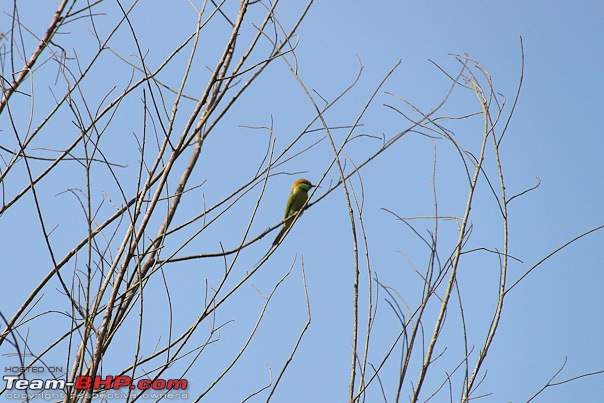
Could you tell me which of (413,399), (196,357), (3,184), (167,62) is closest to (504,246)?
(413,399)

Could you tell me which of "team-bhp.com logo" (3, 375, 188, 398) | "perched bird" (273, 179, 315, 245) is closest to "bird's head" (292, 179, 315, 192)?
"perched bird" (273, 179, 315, 245)

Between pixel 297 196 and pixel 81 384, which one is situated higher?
pixel 297 196

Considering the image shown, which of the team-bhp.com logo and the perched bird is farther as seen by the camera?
the perched bird

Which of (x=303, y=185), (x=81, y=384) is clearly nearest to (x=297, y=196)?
(x=303, y=185)

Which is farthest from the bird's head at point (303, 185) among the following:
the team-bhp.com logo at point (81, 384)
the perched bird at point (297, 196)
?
the team-bhp.com logo at point (81, 384)

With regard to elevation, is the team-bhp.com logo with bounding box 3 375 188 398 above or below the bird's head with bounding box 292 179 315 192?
below

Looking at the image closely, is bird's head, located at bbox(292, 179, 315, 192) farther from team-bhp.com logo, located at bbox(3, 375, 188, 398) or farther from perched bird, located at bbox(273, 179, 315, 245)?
team-bhp.com logo, located at bbox(3, 375, 188, 398)

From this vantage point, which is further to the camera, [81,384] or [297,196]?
[297,196]

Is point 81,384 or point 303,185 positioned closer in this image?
point 81,384

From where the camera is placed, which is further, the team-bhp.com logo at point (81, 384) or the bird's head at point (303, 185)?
the bird's head at point (303, 185)

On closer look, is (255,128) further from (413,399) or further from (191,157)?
(413,399)

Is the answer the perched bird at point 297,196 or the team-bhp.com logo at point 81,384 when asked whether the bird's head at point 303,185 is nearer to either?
the perched bird at point 297,196

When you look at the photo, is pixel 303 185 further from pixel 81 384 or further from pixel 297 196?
pixel 81 384

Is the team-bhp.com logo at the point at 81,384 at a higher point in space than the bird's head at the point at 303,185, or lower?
lower
